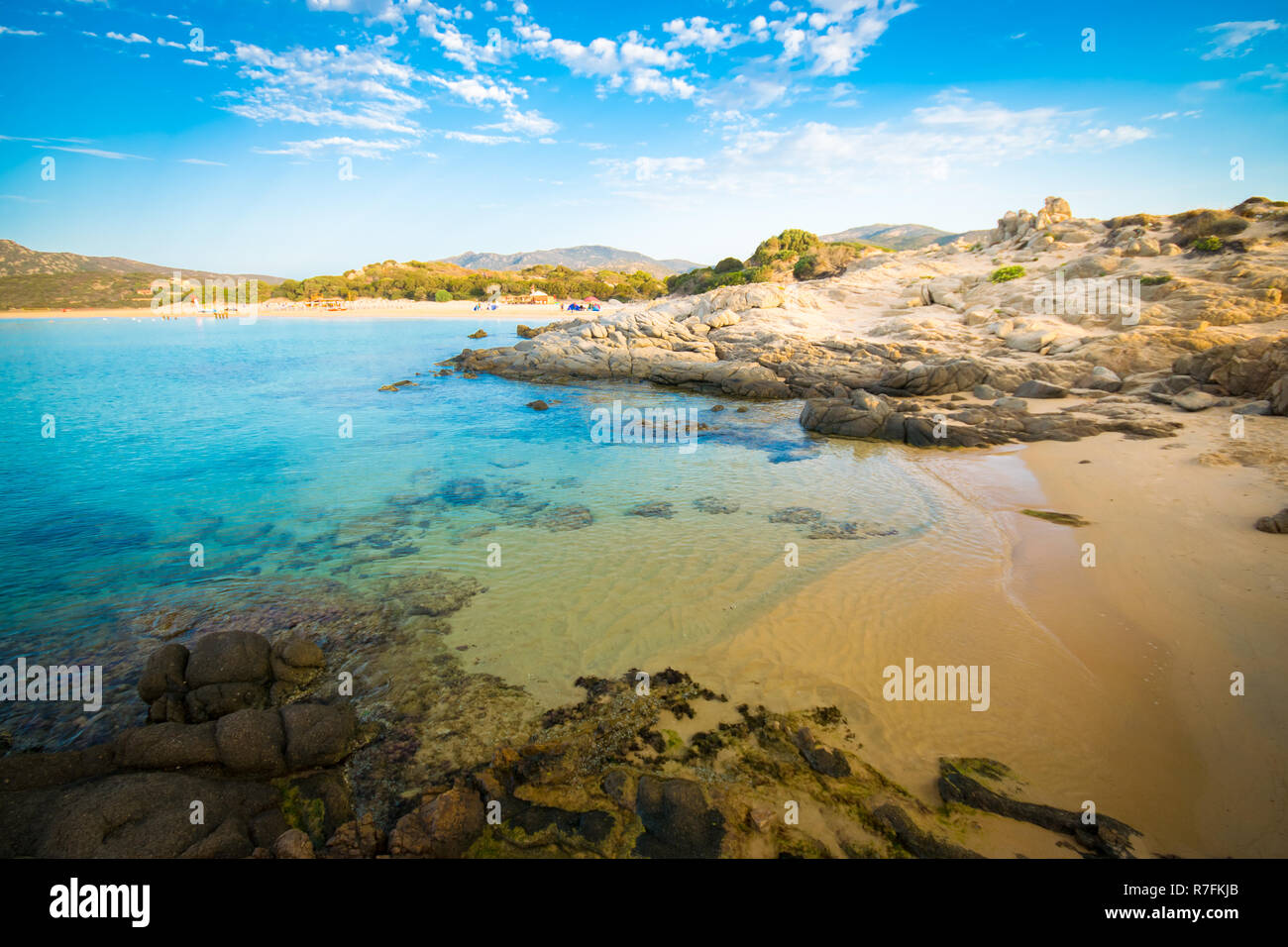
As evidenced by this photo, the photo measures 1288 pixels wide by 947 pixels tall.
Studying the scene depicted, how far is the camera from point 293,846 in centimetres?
468

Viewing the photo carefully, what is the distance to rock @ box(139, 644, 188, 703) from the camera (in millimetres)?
6613

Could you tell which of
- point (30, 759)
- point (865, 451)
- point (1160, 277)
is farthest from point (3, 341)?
point (1160, 277)

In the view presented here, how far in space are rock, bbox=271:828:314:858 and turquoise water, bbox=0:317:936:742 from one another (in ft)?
11.3

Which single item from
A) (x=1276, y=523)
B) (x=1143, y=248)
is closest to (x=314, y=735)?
(x=1276, y=523)

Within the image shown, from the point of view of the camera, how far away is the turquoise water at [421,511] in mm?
9438

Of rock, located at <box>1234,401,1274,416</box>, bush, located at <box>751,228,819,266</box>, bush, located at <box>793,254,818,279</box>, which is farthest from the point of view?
bush, located at <box>751,228,819,266</box>

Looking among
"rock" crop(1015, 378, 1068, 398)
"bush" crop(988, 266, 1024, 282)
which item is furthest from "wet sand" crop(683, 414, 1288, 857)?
"bush" crop(988, 266, 1024, 282)

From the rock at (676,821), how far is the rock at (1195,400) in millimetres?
24993

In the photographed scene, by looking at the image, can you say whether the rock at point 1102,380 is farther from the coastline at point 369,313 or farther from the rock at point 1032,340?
the coastline at point 369,313

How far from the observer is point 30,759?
550 cm

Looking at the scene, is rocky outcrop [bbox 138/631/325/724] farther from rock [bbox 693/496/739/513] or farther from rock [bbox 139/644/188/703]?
rock [bbox 693/496/739/513]
